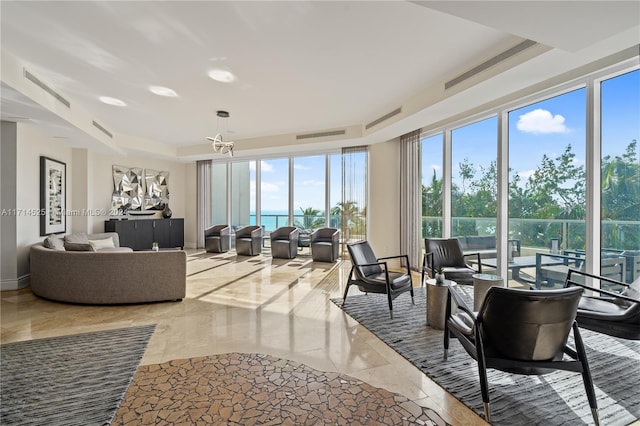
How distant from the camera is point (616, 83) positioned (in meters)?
3.46

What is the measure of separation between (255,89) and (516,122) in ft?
12.9

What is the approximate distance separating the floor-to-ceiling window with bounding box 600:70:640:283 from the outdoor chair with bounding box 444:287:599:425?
2.21 m

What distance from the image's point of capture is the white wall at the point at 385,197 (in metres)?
6.96

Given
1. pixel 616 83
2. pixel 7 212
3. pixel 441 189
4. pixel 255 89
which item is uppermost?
pixel 255 89

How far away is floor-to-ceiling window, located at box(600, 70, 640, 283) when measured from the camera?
Result: 332 centimetres

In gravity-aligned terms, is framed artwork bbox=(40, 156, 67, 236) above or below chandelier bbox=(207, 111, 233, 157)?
below

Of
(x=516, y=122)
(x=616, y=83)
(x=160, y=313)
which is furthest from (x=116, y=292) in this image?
(x=616, y=83)

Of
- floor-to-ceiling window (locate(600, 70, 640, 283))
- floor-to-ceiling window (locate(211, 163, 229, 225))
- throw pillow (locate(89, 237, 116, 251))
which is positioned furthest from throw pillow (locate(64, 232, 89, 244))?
floor-to-ceiling window (locate(600, 70, 640, 283))

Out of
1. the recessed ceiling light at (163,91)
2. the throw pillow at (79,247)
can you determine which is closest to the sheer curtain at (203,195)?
the recessed ceiling light at (163,91)

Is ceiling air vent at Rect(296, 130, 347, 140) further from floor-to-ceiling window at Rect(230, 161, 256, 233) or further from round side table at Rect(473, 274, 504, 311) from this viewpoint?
round side table at Rect(473, 274, 504, 311)

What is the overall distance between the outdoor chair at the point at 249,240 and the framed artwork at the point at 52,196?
12.4 feet

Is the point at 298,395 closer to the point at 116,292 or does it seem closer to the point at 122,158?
the point at 116,292

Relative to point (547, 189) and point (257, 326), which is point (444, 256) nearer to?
point (547, 189)

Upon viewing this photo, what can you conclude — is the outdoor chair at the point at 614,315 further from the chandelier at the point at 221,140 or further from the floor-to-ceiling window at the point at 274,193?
the floor-to-ceiling window at the point at 274,193
